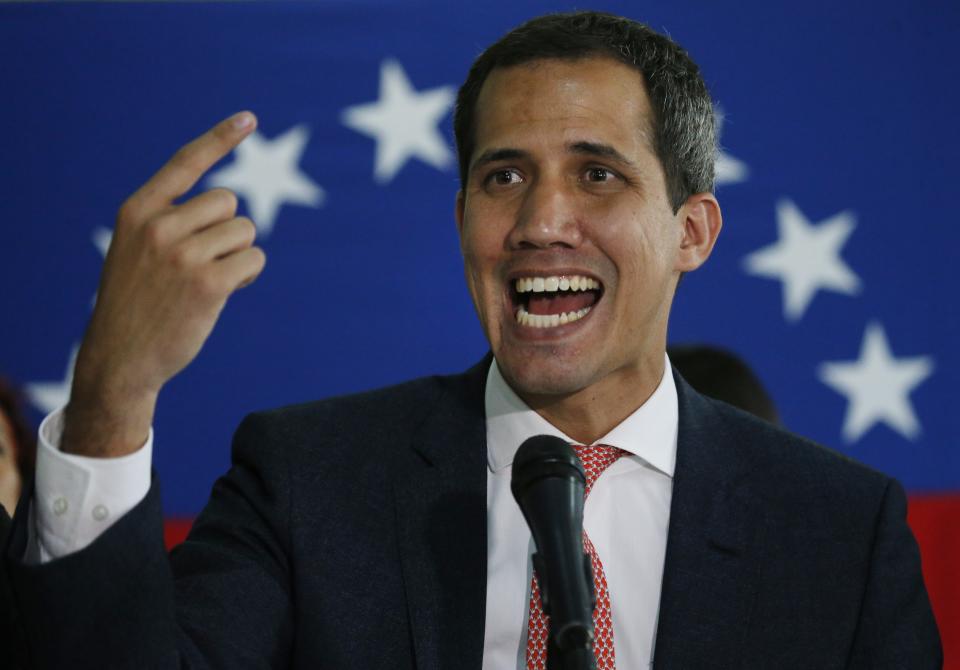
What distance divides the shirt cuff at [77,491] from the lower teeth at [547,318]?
657 mm

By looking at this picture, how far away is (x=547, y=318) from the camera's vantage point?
1725 millimetres

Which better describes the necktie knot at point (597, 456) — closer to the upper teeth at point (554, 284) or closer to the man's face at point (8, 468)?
the upper teeth at point (554, 284)

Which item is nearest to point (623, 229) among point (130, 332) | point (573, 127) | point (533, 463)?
point (573, 127)

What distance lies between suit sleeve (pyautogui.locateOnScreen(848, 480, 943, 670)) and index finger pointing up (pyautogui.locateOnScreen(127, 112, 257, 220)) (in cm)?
106

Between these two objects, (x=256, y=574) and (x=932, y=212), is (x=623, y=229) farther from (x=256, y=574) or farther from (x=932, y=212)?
(x=932, y=212)

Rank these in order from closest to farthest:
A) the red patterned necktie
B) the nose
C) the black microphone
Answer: the black microphone < the red patterned necktie < the nose

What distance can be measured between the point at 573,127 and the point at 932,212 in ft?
5.78

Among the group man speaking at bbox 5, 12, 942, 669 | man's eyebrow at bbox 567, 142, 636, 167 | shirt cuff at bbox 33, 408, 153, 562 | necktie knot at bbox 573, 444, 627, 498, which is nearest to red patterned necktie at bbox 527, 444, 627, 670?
man speaking at bbox 5, 12, 942, 669

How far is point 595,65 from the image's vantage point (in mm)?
1803

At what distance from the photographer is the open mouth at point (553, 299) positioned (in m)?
1.72

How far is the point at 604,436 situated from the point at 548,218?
13.4 inches

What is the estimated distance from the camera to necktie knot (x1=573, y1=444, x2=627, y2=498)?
1.79m

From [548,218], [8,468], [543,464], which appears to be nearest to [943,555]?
[548,218]

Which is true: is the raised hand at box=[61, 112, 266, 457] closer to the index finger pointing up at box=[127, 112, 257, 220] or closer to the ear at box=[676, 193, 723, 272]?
the index finger pointing up at box=[127, 112, 257, 220]
